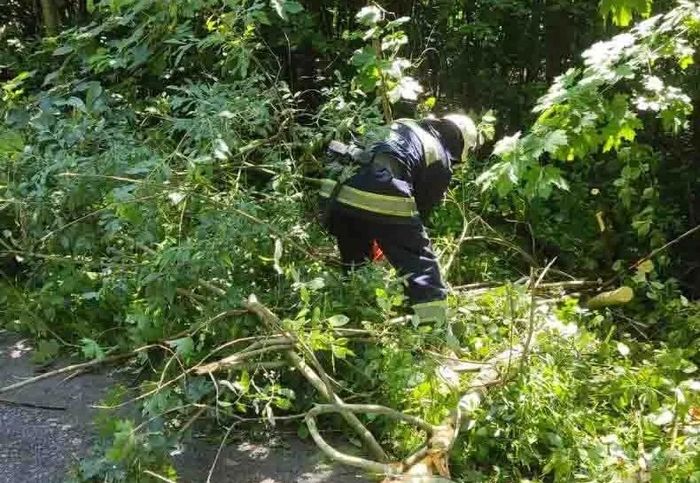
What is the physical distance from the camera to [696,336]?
3.80 meters

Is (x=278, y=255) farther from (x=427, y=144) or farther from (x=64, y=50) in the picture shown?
(x=64, y=50)

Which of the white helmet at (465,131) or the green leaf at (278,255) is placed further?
the white helmet at (465,131)

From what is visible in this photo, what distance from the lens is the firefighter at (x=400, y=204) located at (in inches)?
131

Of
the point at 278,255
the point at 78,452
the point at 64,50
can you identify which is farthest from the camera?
the point at 64,50

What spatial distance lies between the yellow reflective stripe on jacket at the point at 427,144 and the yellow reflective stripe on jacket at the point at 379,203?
1.04 ft

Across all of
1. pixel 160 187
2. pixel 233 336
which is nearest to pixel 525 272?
pixel 233 336

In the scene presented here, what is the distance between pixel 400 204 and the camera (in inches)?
131

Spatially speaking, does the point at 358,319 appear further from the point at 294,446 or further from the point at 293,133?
the point at 293,133

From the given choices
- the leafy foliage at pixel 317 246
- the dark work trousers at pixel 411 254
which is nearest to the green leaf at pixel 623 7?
the leafy foliage at pixel 317 246

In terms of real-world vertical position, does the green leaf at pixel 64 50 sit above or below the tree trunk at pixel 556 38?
above

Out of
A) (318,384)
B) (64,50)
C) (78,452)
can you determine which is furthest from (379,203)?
(64,50)

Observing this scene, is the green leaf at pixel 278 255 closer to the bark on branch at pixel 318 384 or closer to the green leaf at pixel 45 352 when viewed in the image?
the bark on branch at pixel 318 384

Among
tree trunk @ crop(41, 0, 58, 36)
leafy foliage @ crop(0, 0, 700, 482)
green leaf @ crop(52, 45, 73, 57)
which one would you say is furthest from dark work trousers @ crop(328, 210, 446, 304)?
tree trunk @ crop(41, 0, 58, 36)

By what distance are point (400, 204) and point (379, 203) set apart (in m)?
0.09
